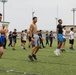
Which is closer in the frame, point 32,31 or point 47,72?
point 47,72

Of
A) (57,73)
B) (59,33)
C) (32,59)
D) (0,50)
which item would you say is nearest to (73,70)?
(57,73)

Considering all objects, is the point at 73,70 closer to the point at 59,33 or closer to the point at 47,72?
the point at 47,72

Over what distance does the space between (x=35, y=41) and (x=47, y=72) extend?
381 centimetres

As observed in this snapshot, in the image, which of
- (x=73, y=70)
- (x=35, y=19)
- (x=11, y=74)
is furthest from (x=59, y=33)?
(x=11, y=74)

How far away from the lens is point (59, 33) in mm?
16797

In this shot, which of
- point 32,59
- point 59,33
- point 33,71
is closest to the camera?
point 33,71

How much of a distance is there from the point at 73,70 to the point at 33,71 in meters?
1.35

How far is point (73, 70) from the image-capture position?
1007cm

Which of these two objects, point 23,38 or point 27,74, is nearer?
point 27,74

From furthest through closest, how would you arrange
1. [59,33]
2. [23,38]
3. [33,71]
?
[23,38], [59,33], [33,71]

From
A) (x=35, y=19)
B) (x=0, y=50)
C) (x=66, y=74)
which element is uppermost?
(x=35, y=19)

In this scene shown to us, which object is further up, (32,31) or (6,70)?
(32,31)

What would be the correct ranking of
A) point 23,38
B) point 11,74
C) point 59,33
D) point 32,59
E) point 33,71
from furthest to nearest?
1. point 23,38
2. point 59,33
3. point 32,59
4. point 33,71
5. point 11,74

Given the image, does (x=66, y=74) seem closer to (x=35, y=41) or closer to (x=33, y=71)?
(x=33, y=71)
